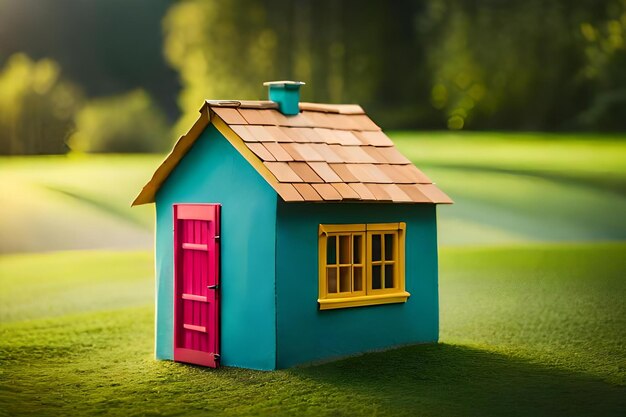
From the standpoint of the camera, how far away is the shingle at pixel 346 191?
875 centimetres

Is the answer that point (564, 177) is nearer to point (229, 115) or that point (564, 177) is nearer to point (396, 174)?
point (396, 174)

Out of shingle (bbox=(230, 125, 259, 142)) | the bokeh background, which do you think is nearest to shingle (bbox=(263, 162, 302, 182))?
shingle (bbox=(230, 125, 259, 142))

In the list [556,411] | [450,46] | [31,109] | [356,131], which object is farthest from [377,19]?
[556,411]

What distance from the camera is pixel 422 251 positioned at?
31.7ft

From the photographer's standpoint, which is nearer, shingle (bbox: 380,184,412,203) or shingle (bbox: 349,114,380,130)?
shingle (bbox: 380,184,412,203)

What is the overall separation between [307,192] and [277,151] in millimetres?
540

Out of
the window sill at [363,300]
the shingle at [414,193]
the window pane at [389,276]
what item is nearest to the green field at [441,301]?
the window sill at [363,300]

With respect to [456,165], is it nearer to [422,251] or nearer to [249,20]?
[249,20]

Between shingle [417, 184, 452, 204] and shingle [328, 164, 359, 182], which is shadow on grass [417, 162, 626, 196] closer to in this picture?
shingle [417, 184, 452, 204]

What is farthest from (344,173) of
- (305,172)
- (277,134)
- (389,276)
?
(389,276)

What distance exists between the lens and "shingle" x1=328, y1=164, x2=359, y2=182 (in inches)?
355

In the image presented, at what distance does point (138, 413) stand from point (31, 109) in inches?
361

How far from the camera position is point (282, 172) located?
849 cm

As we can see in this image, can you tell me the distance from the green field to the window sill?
1.60 ft
